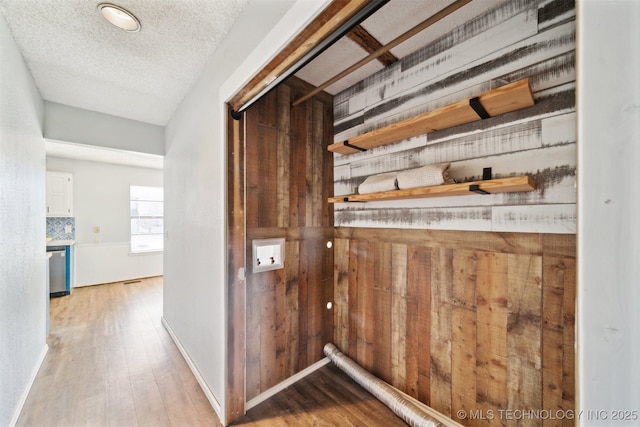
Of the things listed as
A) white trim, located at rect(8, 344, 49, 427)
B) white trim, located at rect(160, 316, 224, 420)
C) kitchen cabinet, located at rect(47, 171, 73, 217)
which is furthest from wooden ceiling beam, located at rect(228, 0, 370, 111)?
kitchen cabinet, located at rect(47, 171, 73, 217)

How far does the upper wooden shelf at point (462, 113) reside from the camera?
113cm

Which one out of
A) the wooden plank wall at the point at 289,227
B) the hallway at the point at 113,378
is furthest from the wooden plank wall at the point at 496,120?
the hallway at the point at 113,378

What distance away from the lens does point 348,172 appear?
2186mm

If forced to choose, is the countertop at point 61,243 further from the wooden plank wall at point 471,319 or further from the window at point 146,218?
the wooden plank wall at point 471,319

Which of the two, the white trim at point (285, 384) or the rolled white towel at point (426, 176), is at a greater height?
the rolled white towel at point (426, 176)

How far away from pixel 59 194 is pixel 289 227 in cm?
524

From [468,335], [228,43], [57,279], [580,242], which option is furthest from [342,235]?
[57,279]

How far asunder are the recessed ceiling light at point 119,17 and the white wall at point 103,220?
474 cm

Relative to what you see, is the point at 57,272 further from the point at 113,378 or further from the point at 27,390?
the point at 113,378

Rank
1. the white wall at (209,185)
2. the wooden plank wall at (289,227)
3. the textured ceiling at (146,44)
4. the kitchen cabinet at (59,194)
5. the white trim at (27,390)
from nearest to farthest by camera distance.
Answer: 1. the white wall at (209,185)
2. the textured ceiling at (146,44)
3. the white trim at (27,390)
4. the wooden plank wall at (289,227)
5. the kitchen cabinet at (59,194)

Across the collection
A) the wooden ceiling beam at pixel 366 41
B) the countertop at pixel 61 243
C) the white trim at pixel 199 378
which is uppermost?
the wooden ceiling beam at pixel 366 41

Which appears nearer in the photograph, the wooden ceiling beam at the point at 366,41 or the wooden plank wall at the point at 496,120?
the wooden plank wall at the point at 496,120
